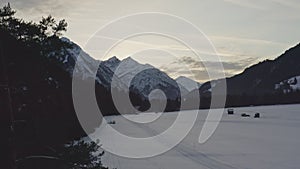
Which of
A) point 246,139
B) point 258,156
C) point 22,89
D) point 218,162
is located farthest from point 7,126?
point 246,139

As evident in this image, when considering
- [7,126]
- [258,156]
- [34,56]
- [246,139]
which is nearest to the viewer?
[7,126]

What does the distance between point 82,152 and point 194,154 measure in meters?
19.5

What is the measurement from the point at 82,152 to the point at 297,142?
2710cm

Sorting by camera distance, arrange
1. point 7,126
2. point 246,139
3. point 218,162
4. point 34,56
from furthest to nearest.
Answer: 1. point 246,139
2. point 218,162
3. point 34,56
4. point 7,126

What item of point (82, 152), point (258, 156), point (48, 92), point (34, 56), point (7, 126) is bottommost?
Answer: point (258, 156)

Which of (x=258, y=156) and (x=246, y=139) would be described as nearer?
(x=258, y=156)

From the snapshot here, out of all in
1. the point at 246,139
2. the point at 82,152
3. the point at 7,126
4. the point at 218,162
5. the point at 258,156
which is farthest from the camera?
the point at 246,139

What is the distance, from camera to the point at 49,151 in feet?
39.9

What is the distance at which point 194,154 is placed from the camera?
31.2m

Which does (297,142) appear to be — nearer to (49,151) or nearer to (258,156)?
(258,156)

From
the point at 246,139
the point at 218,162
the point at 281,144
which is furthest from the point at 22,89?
the point at 246,139

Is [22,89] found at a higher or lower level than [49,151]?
higher

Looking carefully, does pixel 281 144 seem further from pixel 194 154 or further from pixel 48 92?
pixel 48 92

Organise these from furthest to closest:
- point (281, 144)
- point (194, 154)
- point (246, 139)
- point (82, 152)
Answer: point (246, 139) → point (281, 144) → point (194, 154) → point (82, 152)
